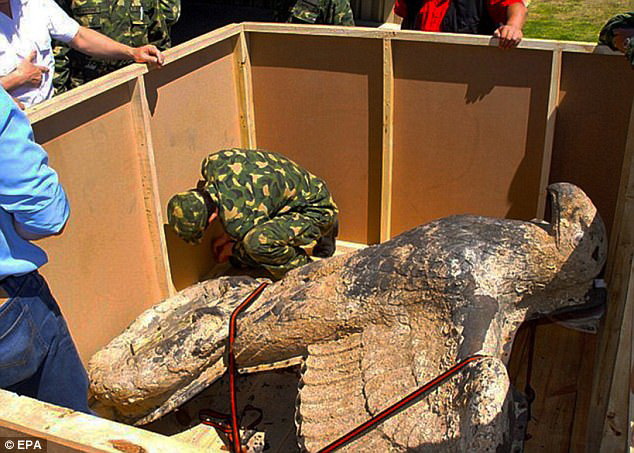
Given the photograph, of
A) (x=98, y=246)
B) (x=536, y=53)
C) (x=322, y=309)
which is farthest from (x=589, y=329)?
(x=98, y=246)

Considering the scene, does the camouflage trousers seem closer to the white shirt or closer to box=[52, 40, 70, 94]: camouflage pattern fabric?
the white shirt

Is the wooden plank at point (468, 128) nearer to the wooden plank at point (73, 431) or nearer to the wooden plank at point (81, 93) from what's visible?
the wooden plank at point (81, 93)

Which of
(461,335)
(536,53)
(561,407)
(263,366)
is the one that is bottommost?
(561,407)

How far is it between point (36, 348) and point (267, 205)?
1.67 m

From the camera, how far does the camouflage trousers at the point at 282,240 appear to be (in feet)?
11.9

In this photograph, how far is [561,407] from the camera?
299 centimetres

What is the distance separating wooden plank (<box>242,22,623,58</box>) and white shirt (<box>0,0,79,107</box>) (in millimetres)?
1304

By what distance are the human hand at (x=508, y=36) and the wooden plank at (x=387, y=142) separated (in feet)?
1.95

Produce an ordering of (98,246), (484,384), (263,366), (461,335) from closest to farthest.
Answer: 1. (484,384)
2. (461,335)
3. (263,366)
4. (98,246)

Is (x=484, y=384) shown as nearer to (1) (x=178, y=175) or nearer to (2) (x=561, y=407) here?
(2) (x=561, y=407)

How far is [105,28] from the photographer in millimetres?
3992

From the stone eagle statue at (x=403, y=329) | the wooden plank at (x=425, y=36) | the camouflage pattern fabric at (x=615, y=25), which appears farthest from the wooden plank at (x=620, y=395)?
the wooden plank at (x=425, y=36)

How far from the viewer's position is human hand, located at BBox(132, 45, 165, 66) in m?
3.27

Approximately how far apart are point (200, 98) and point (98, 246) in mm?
1107
